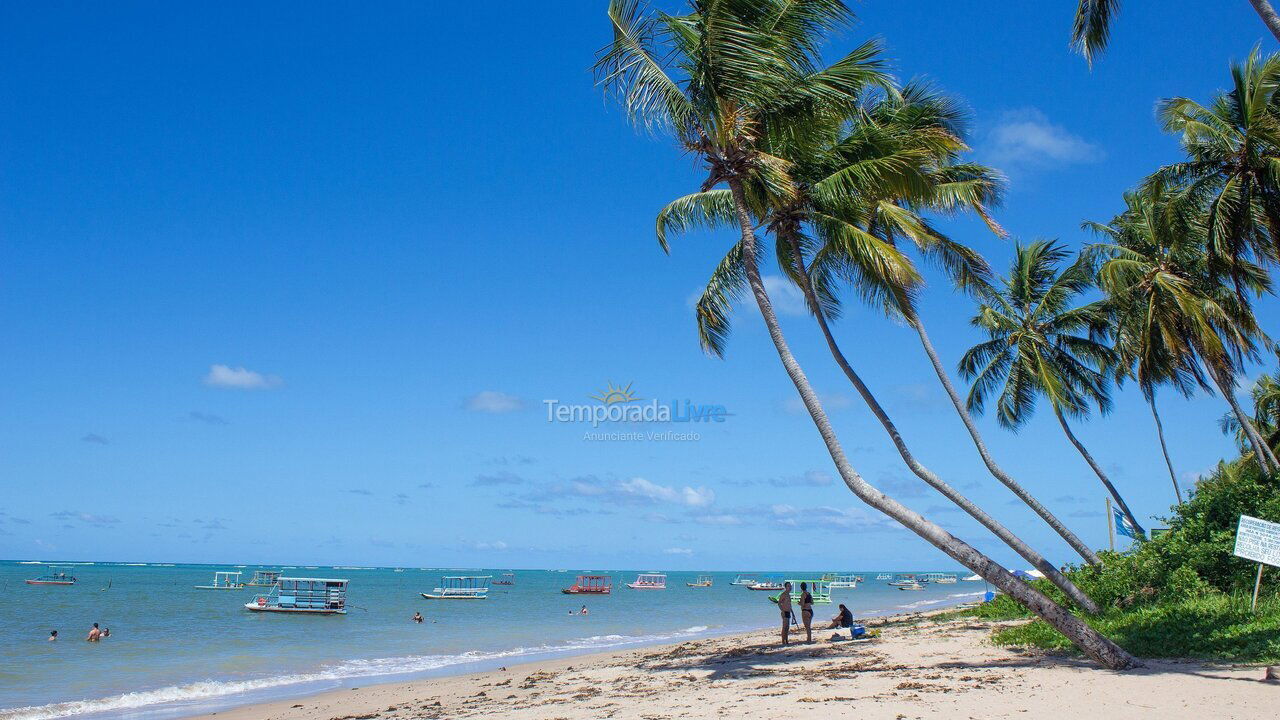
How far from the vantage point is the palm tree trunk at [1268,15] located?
8805mm

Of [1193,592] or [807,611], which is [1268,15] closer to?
[1193,592]

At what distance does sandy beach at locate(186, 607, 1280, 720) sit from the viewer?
7.84 meters

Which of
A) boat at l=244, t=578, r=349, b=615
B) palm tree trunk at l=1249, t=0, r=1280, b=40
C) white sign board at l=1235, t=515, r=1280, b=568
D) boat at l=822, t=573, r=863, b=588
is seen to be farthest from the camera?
boat at l=822, t=573, r=863, b=588

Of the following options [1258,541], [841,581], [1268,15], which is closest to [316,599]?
[1258,541]

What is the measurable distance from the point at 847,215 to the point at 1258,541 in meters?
6.61

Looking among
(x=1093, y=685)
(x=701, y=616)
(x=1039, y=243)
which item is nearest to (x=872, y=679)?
(x=1093, y=685)

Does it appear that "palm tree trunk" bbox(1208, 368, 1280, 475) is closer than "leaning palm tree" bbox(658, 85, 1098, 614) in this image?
No

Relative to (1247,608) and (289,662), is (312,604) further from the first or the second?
(1247,608)

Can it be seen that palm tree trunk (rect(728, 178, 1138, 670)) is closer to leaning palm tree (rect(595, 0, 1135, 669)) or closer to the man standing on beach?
leaning palm tree (rect(595, 0, 1135, 669))

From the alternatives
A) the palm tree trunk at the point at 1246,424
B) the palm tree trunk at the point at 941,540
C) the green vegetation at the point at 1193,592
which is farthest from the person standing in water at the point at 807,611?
the palm tree trunk at the point at 1246,424

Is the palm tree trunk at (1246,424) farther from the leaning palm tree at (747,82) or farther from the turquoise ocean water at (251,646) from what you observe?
the turquoise ocean water at (251,646)

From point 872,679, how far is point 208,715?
38.8 ft

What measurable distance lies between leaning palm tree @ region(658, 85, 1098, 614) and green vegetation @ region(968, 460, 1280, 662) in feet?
3.18

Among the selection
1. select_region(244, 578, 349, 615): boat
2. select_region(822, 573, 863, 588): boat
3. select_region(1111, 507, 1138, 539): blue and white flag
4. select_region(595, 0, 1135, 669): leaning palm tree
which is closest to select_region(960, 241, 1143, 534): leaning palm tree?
select_region(1111, 507, 1138, 539): blue and white flag
